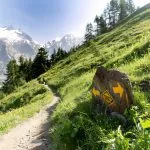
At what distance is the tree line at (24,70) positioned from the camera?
90.9 metres

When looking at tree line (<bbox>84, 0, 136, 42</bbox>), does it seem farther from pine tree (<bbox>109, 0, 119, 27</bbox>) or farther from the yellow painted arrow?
the yellow painted arrow

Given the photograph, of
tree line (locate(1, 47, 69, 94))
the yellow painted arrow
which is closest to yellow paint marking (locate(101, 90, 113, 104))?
the yellow painted arrow

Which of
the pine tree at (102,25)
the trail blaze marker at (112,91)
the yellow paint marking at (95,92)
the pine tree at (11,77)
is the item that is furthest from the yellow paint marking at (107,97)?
the pine tree at (102,25)

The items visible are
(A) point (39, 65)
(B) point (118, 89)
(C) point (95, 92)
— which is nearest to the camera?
(B) point (118, 89)

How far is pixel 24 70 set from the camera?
98312 millimetres

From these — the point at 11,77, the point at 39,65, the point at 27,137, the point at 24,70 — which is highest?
the point at 39,65

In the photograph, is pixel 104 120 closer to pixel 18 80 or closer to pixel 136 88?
pixel 136 88

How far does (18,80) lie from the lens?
299 feet

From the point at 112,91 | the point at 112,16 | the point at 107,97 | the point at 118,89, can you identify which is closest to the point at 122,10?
the point at 112,16

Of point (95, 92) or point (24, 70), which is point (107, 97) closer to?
point (95, 92)

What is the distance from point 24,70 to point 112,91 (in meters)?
87.7

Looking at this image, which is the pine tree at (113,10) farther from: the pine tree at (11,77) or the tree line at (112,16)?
the pine tree at (11,77)

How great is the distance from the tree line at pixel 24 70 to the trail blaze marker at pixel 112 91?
244 ft

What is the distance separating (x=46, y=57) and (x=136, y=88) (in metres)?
84.3
